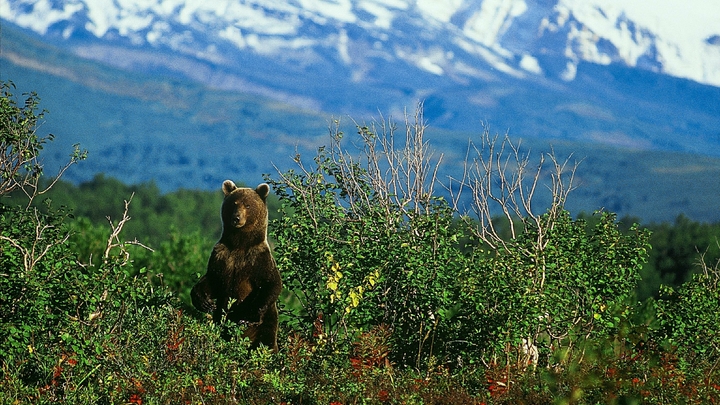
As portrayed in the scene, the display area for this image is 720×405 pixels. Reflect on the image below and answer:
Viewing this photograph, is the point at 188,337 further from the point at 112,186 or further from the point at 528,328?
the point at 112,186

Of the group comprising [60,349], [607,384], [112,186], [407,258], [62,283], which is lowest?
[112,186]

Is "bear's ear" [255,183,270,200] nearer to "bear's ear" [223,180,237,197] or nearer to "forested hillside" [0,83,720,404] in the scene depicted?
"bear's ear" [223,180,237,197]

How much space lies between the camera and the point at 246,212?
36.6 ft

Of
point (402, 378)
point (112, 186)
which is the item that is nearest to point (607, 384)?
point (402, 378)

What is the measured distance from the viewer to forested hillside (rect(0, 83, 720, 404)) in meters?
9.57

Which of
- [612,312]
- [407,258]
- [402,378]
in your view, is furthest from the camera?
[612,312]

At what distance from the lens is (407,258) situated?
11094 mm

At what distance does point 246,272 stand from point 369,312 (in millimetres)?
1337

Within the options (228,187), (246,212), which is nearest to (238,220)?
(246,212)

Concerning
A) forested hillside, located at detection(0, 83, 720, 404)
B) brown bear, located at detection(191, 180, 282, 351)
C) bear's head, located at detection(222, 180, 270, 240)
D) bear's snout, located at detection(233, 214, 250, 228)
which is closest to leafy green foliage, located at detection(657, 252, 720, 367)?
forested hillside, located at detection(0, 83, 720, 404)

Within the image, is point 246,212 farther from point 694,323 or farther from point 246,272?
point 694,323

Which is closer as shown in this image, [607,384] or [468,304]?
[607,384]

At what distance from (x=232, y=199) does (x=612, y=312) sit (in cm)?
430

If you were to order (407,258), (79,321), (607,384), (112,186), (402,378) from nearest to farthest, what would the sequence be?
1. (607,384)
2. (79,321)
3. (402,378)
4. (407,258)
5. (112,186)
